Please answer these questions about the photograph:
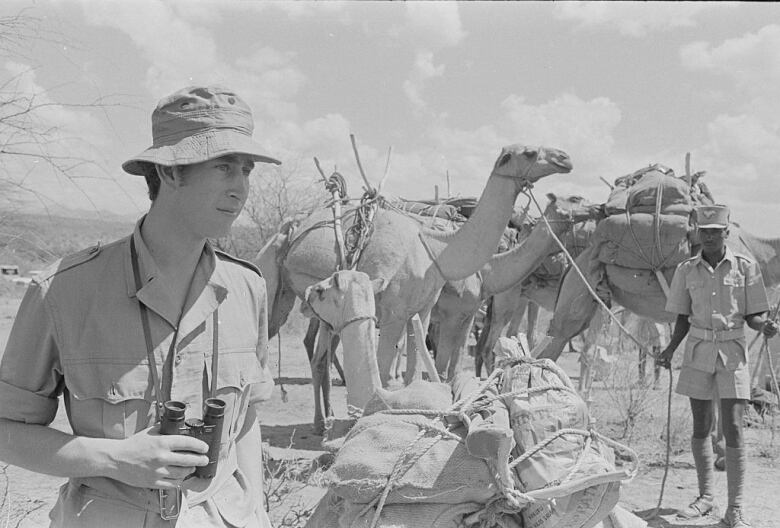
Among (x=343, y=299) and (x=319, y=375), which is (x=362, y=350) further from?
(x=319, y=375)

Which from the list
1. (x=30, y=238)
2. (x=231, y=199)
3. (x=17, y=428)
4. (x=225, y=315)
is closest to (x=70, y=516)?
(x=17, y=428)

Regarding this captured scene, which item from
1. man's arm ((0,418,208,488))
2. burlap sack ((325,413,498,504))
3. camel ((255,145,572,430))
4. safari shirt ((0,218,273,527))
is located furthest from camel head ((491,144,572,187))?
man's arm ((0,418,208,488))

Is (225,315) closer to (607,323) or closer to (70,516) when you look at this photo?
(70,516)

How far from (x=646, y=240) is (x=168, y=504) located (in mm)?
6610

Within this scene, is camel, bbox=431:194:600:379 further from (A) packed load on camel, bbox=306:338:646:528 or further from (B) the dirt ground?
(A) packed load on camel, bbox=306:338:646:528

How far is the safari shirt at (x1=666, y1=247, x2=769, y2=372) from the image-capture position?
4.98 m

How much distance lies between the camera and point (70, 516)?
156 cm

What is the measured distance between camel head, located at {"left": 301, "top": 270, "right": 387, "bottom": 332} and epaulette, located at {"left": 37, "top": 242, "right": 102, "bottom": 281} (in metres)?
1.40

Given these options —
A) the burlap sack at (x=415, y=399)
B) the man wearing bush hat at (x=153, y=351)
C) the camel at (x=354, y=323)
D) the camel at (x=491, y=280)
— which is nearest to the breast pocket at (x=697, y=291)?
the camel at (x=491, y=280)

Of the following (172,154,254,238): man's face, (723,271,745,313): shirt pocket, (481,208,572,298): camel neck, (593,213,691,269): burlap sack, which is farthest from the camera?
(481,208,572,298): camel neck

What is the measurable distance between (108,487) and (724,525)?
16.1 ft

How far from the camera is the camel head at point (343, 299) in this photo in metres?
2.96

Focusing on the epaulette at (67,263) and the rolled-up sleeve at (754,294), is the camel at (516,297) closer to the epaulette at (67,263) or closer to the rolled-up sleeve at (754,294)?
the rolled-up sleeve at (754,294)

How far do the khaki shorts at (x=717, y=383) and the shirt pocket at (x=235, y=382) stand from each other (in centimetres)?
418
